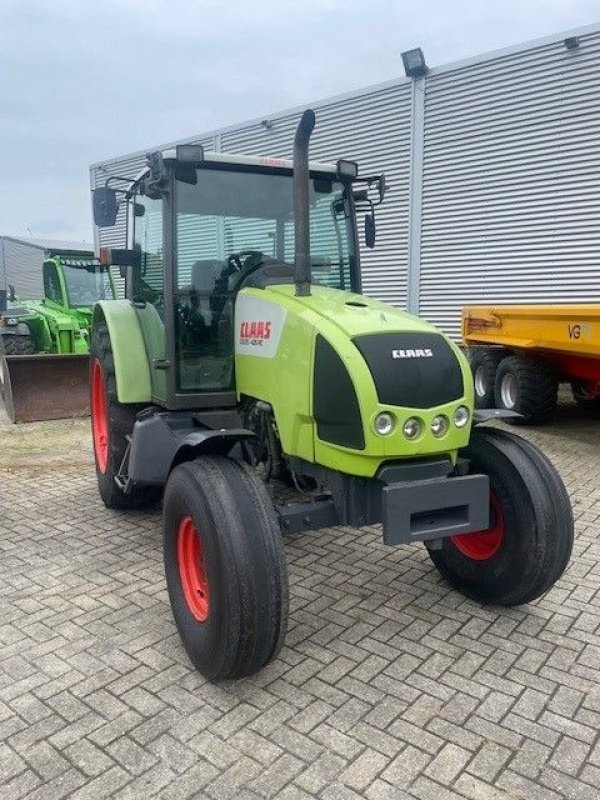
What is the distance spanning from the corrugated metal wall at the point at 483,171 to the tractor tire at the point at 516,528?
7092mm

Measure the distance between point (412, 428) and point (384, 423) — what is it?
0.14 m

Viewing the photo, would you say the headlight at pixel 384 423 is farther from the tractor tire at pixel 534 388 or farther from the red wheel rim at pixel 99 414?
the tractor tire at pixel 534 388

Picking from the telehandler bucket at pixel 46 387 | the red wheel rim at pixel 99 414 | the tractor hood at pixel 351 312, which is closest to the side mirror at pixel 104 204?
the tractor hood at pixel 351 312

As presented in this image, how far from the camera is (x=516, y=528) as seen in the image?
3127 millimetres

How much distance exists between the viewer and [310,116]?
8.99ft

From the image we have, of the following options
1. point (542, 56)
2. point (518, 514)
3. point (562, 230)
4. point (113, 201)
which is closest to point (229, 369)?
point (113, 201)

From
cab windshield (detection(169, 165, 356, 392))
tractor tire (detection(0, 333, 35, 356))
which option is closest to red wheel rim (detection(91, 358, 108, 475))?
cab windshield (detection(169, 165, 356, 392))

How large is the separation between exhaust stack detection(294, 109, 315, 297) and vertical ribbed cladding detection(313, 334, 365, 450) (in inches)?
19.0

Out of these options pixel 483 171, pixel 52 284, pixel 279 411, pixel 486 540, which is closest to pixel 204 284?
pixel 279 411

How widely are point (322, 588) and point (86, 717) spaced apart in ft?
4.81

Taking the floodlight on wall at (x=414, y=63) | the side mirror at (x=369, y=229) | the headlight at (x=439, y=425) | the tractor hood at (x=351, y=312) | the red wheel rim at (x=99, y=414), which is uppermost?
the floodlight on wall at (x=414, y=63)

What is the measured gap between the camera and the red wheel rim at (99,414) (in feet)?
16.8

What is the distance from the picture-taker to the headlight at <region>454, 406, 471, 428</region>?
9.55ft

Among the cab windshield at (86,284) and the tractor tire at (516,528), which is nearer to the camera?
the tractor tire at (516,528)
